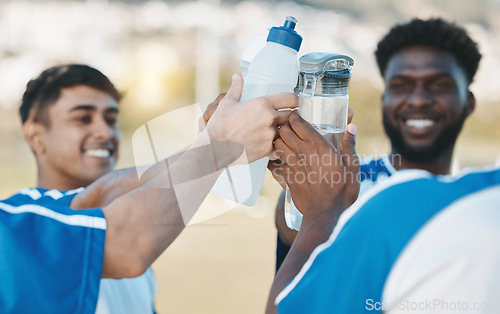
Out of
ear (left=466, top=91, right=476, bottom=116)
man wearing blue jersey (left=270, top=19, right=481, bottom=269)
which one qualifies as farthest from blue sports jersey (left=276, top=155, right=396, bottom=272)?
ear (left=466, top=91, right=476, bottom=116)

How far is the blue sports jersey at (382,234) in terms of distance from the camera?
713 mm

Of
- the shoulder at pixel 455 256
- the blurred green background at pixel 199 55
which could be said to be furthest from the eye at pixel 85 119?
the blurred green background at pixel 199 55

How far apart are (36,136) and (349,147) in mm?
1961

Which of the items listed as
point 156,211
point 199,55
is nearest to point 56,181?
point 156,211

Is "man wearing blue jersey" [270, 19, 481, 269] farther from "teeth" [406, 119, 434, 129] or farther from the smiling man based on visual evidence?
the smiling man

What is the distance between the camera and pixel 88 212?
1137 millimetres

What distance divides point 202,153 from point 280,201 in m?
0.79

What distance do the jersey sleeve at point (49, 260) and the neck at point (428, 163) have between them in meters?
1.77

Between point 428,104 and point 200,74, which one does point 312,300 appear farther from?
point 200,74

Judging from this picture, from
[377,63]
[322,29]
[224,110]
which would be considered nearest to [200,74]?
[322,29]

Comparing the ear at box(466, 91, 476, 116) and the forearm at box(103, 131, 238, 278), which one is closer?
the forearm at box(103, 131, 238, 278)

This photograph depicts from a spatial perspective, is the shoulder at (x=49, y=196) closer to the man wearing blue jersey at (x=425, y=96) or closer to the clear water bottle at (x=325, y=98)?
the clear water bottle at (x=325, y=98)

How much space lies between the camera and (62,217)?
3.73 ft

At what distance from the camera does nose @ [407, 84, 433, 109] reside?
2.51m
